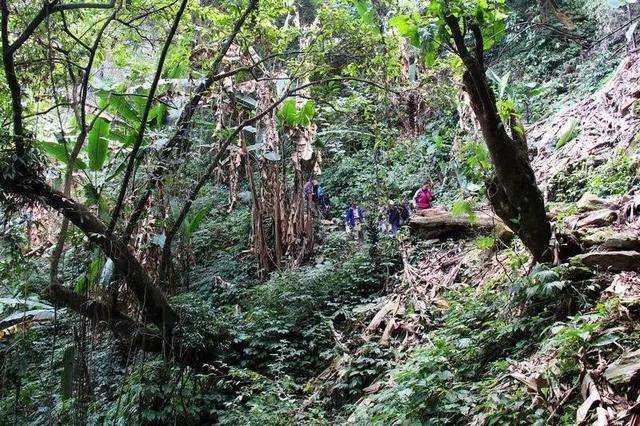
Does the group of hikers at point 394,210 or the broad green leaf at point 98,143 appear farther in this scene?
the group of hikers at point 394,210

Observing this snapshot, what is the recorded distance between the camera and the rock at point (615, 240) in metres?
4.51

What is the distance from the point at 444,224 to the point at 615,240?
12.7 feet

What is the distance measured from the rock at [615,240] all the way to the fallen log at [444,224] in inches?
102

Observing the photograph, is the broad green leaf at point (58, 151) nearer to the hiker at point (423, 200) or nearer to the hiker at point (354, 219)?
the hiker at point (354, 219)

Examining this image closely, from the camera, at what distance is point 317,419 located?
197 inches

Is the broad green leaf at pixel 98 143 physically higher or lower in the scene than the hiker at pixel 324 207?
lower

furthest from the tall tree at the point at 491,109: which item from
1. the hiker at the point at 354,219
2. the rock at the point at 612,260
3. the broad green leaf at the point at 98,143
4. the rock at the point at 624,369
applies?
the hiker at the point at 354,219

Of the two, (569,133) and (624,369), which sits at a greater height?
(569,133)

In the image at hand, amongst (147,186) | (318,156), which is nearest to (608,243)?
(147,186)

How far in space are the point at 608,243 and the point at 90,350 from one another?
463 centimetres

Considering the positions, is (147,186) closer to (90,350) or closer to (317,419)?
(90,350)

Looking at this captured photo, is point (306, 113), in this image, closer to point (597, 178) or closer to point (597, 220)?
point (597, 178)

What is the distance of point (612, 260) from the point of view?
4.47 m

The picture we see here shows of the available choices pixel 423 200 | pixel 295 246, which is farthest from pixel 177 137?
pixel 423 200
